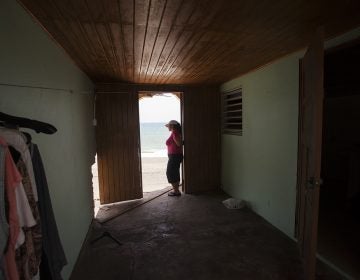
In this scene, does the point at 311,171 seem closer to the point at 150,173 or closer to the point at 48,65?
the point at 48,65

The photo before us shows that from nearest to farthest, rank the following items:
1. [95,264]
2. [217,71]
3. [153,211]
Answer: [95,264] → [217,71] → [153,211]

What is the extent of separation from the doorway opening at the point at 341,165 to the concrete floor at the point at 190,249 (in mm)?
460

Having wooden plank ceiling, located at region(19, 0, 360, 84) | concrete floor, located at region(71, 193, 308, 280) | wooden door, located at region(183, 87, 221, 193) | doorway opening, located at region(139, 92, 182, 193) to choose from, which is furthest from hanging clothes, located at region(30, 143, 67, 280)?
doorway opening, located at region(139, 92, 182, 193)

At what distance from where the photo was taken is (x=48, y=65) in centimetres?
172

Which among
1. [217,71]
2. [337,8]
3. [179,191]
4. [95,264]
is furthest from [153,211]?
[337,8]

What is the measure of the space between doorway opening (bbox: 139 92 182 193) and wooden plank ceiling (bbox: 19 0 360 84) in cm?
303

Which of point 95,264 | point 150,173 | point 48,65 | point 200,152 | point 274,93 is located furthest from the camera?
point 150,173

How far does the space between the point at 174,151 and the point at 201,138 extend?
25.0 inches

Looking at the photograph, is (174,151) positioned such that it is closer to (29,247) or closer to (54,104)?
(54,104)

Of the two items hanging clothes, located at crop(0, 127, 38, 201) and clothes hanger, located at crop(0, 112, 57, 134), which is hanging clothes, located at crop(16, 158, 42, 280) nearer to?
hanging clothes, located at crop(0, 127, 38, 201)

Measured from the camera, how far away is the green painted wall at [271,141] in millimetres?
2549

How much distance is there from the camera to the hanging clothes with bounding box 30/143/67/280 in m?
1.09

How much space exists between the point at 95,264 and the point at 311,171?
2.27m

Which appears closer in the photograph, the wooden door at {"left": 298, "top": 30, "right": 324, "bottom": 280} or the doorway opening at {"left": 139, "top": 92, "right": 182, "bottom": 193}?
the wooden door at {"left": 298, "top": 30, "right": 324, "bottom": 280}
